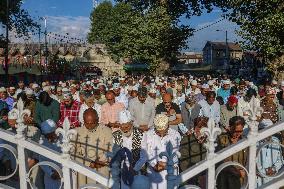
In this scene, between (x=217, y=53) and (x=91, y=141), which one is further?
(x=217, y=53)

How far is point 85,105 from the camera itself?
→ 8.81m

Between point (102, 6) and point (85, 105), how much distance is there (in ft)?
233

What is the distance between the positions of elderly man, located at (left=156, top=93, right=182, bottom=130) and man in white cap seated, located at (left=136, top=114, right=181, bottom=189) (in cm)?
291

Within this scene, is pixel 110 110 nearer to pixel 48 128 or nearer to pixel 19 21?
pixel 48 128

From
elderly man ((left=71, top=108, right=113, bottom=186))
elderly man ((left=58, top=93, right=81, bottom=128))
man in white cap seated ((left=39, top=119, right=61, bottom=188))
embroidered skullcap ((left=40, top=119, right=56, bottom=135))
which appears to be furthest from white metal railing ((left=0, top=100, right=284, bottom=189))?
elderly man ((left=58, top=93, right=81, bottom=128))

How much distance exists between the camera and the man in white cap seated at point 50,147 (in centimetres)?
455

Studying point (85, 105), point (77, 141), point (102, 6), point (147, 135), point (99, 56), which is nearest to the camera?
point (147, 135)

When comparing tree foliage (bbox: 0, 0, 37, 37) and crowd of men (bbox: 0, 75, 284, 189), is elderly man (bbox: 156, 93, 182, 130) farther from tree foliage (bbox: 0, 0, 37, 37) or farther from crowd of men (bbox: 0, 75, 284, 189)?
tree foliage (bbox: 0, 0, 37, 37)

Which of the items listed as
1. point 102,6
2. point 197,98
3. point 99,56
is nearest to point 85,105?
point 197,98

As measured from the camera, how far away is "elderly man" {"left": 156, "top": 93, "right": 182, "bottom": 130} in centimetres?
837

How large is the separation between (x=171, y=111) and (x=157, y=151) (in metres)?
4.33

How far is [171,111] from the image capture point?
8523 millimetres

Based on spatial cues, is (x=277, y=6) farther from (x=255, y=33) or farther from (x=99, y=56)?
(x=99, y=56)

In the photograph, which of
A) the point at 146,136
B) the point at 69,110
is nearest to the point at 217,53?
the point at 69,110
